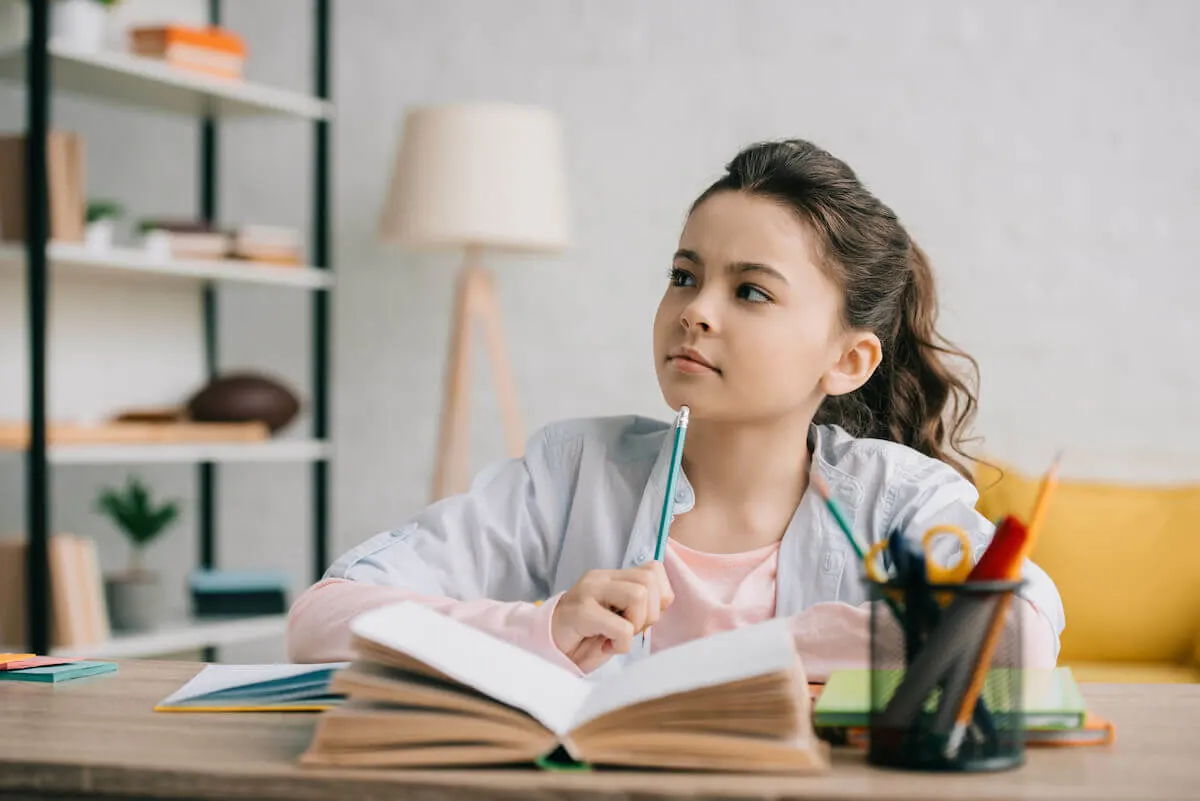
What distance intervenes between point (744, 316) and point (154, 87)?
7.27 feet

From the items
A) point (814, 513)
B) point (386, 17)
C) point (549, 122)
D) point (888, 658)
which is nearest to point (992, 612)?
point (888, 658)

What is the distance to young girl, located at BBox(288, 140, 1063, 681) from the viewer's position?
1.39 meters

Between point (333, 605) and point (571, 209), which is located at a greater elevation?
point (571, 209)

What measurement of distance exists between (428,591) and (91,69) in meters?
1.99

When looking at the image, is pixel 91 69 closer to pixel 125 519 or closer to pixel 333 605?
pixel 125 519

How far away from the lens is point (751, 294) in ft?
4.63

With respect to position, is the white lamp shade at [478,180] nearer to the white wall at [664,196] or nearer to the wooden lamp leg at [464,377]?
the wooden lamp leg at [464,377]

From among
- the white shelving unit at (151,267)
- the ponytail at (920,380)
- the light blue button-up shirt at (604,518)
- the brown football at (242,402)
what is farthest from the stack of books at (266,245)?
the ponytail at (920,380)

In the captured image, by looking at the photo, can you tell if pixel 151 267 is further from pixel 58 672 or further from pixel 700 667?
pixel 700 667

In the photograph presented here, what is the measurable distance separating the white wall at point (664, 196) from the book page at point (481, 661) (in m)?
2.48

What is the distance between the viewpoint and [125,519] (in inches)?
131

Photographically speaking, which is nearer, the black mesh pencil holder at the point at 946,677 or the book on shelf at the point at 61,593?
the black mesh pencil holder at the point at 946,677

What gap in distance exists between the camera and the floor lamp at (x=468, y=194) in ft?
10.5

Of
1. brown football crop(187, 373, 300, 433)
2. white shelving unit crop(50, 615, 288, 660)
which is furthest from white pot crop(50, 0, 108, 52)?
white shelving unit crop(50, 615, 288, 660)
